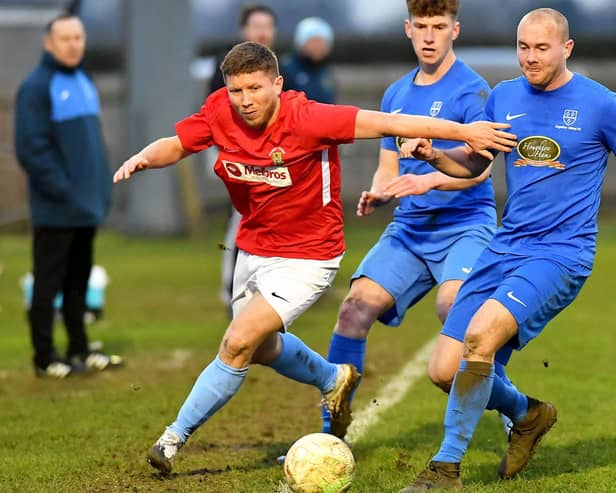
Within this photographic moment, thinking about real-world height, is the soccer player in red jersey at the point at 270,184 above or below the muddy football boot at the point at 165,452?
above

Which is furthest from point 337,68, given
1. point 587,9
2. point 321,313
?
point 321,313

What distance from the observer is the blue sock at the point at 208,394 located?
20.0 ft

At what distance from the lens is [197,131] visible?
620cm

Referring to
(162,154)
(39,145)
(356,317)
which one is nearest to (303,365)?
(356,317)

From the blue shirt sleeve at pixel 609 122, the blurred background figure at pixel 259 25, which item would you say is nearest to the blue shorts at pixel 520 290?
the blue shirt sleeve at pixel 609 122

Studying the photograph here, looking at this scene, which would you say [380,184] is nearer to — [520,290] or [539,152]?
[539,152]

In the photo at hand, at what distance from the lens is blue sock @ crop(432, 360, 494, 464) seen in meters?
5.75

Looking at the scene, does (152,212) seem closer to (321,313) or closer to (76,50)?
(321,313)

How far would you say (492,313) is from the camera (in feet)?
18.7

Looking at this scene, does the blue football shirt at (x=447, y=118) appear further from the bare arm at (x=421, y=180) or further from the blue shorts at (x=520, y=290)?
the blue shorts at (x=520, y=290)

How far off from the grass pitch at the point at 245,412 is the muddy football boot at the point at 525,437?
76 millimetres

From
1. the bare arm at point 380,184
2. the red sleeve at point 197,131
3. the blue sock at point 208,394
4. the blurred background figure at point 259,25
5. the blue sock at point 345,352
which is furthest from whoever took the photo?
the blurred background figure at point 259,25

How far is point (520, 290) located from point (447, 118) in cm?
129

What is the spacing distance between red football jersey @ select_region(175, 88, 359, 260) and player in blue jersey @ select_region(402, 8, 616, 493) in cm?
51
